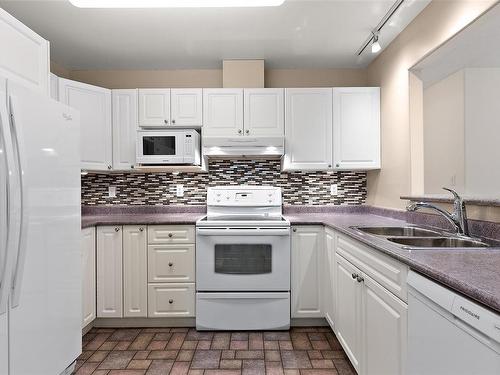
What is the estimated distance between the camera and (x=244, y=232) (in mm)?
2557

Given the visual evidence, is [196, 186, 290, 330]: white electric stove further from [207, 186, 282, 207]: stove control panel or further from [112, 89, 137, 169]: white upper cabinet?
[112, 89, 137, 169]: white upper cabinet

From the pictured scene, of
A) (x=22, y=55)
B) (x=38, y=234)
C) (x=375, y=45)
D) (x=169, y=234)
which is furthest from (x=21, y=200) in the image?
(x=375, y=45)

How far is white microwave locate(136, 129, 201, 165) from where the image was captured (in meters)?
2.83

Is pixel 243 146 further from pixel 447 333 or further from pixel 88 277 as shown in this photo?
pixel 447 333

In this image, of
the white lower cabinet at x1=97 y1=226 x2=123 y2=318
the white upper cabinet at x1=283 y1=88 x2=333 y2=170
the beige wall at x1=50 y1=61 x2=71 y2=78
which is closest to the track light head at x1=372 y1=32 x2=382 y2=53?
the white upper cabinet at x1=283 y1=88 x2=333 y2=170

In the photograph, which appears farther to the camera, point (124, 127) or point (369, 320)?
point (124, 127)

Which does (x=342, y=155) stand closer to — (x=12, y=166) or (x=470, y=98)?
(x=470, y=98)

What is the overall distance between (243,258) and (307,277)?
550 mm

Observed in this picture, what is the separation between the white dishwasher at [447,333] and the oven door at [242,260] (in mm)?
1403

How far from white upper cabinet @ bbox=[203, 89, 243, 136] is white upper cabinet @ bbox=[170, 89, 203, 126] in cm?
6

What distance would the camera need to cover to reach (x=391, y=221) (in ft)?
8.46

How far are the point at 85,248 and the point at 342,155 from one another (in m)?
2.31

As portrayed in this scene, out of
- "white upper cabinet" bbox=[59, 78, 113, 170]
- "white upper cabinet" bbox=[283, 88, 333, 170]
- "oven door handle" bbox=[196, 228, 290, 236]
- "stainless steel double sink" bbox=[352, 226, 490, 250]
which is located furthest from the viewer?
"white upper cabinet" bbox=[283, 88, 333, 170]

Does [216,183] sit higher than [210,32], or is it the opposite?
[210,32]
